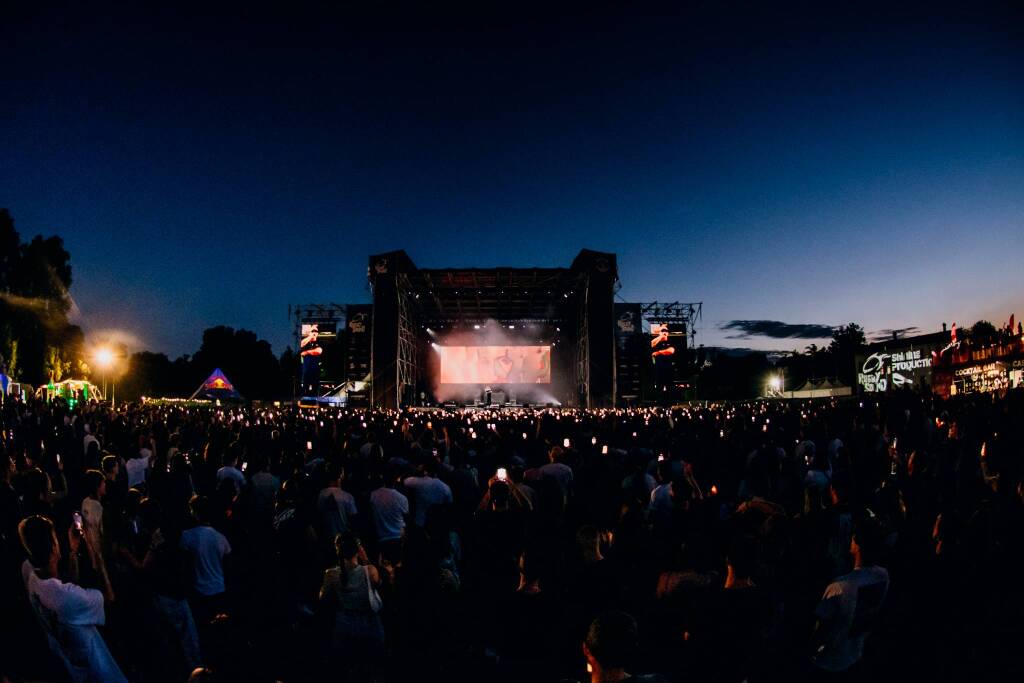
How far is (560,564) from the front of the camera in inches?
169

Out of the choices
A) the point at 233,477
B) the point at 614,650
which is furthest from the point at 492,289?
the point at 614,650

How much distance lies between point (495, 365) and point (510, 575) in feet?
124

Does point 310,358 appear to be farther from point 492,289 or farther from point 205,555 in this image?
point 205,555

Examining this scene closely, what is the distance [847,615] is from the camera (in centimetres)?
381

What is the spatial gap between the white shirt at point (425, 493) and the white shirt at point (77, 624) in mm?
3549

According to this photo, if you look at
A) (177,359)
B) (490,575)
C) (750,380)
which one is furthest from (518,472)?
(750,380)

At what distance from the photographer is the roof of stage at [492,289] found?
106 feet

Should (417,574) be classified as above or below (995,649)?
above

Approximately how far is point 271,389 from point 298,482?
279 feet

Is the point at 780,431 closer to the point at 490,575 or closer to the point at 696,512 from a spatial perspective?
the point at 696,512

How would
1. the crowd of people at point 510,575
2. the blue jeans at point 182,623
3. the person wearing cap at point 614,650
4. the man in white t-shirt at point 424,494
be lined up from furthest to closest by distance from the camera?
the man in white t-shirt at point 424,494 → the blue jeans at point 182,623 → the crowd of people at point 510,575 → the person wearing cap at point 614,650

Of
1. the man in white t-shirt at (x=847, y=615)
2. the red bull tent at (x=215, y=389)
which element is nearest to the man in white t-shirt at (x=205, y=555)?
the man in white t-shirt at (x=847, y=615)

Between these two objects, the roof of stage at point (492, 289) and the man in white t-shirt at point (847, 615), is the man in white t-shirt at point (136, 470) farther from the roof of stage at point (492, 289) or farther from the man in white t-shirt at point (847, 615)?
the roof of stage at point (492, 289)

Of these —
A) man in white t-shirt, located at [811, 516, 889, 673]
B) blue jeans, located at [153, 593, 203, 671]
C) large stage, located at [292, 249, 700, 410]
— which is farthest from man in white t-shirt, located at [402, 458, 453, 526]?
large stage, located at [292, 249, 700, 410]
